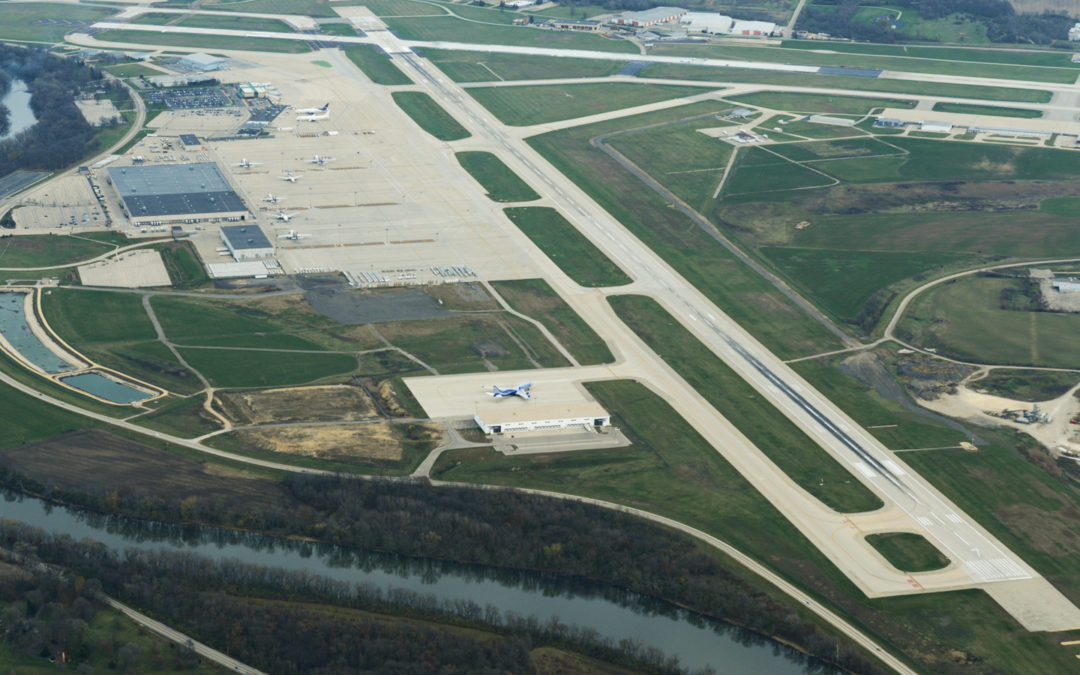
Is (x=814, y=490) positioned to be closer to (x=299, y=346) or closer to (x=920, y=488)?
(x=920, y=488)

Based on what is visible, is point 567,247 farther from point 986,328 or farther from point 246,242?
point 986,328

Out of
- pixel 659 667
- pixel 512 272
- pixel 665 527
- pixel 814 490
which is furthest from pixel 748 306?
pixel 659 667

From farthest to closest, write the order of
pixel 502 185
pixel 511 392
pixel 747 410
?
1. pixel 502 185
2. pixel 747 410
3. pixel 511 392

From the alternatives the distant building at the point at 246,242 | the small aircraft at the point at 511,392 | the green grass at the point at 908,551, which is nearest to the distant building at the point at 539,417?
the small aircraft at the point at 511,392

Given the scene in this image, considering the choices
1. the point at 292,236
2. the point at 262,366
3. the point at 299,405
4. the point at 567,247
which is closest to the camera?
the point at 299,405

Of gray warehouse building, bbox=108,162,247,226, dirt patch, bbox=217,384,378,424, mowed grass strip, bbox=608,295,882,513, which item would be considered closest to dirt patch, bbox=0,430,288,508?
dirt patch, bbox=217,384,378,424

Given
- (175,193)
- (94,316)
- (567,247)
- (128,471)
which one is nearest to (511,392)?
(128,471)

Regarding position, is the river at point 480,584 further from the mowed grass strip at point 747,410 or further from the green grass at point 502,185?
the green grass at point 502,185
